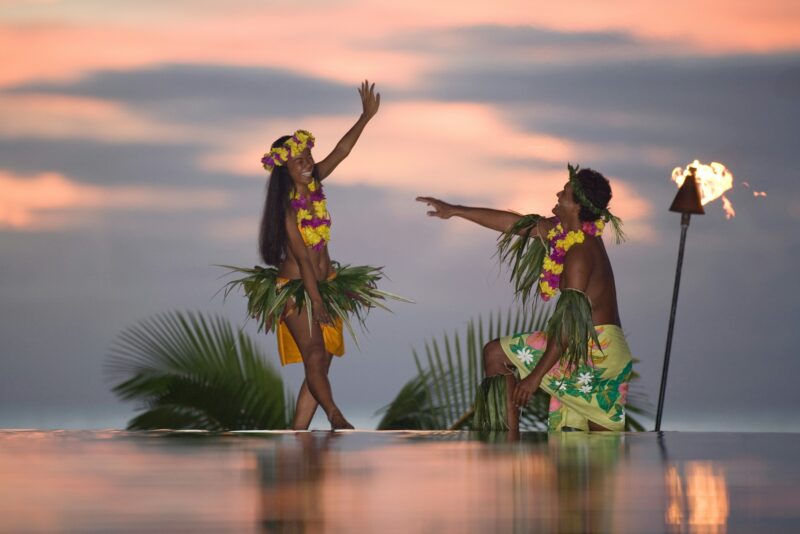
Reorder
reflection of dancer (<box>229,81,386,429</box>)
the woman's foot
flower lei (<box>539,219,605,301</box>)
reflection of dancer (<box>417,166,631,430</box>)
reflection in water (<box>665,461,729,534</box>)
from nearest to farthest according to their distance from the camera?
reflection in water (<box>665,461,729,534</box>), reflection of dancer (<box>417,166,631,430</box>), flower lei (<box>539,219,605,301</box>), the woman's foot, reflection of dancer (<box>229,81,386,429</box>)

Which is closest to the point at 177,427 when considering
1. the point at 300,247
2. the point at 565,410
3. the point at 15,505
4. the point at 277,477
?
the point at 300,247

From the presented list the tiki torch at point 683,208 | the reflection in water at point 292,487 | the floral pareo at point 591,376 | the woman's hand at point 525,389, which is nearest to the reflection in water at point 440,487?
the reflection in water at point 292,487

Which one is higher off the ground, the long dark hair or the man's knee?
the long dark hair

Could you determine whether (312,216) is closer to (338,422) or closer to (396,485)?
(338,422)

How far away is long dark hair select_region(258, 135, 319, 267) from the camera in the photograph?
481 centimetres

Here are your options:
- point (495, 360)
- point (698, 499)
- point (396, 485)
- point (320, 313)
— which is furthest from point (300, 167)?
point (698, 499)

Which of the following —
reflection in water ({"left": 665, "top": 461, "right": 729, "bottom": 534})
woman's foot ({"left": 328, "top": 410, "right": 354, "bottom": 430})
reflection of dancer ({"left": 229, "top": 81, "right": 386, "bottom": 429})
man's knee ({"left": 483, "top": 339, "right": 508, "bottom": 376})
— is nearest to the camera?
reflection in water ({"left": 665, "top": 461, "right": 729, "bottom": 534})

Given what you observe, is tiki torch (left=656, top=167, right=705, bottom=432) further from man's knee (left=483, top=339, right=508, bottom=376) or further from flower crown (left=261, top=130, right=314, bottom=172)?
flower crown (left=261, top=130, right=314, bottom=172)

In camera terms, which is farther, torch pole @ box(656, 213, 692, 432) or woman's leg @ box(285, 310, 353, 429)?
torch pole @ box(656, 213, 692, 432)

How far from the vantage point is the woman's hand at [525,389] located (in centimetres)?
420

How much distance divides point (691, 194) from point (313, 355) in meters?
2.01

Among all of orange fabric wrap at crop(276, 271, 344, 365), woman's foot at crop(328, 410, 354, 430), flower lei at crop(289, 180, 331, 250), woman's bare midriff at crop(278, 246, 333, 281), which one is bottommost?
woman's foot at crop(328, 410, 354, 430)

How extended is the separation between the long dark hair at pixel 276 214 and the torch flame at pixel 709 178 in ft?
6.41

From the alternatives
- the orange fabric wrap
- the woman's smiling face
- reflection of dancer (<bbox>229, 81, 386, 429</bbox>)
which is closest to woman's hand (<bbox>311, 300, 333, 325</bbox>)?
reflection of dancer (<bbox>229, 81, 386, 429</bbox>)
